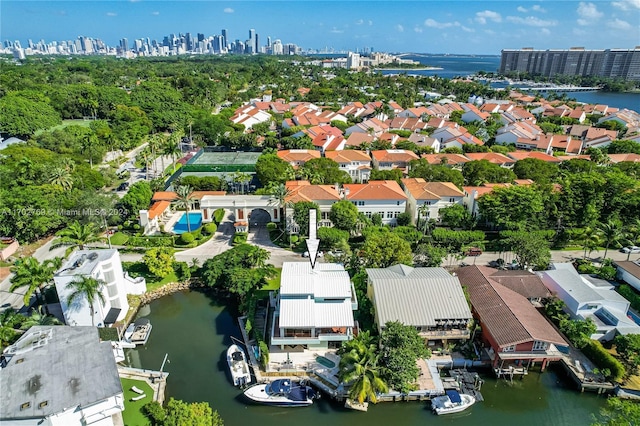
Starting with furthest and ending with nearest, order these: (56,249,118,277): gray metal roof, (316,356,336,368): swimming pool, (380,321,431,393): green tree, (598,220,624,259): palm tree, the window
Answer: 1. (598,220,624,259): palm tree
2. (56,249,118,277): gray metal roof
3. the window
4. (316,356,336,368): swimming pool
5. (380,321,431,393): green tree

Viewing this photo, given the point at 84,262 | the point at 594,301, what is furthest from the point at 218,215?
the point at 594,301

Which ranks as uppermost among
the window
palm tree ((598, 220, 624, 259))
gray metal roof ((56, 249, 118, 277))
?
gray metal roof ((56, 249, 118, 277))

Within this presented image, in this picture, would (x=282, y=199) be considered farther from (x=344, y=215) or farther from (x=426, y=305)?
(x=426, y=305)

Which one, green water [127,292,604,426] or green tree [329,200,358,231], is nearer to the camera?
green water [127,292,604,426]

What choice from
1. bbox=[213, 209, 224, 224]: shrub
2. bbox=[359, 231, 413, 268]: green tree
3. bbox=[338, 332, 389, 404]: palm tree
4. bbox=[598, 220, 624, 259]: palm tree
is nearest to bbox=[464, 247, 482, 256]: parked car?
bbox=[359, 231, 413, 268]: green tree

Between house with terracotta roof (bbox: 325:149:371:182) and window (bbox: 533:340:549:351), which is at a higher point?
house with terracotta roof (bbox: 325:149:371:182)

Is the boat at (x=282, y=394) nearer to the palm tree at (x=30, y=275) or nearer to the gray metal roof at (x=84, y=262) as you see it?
the gray metal roof at (x=84, y=262)

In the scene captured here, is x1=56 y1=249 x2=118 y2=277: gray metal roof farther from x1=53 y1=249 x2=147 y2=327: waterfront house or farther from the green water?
the green water

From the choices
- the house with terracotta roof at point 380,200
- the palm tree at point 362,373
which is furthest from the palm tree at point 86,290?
the house with terracotta roof at point 380,200
